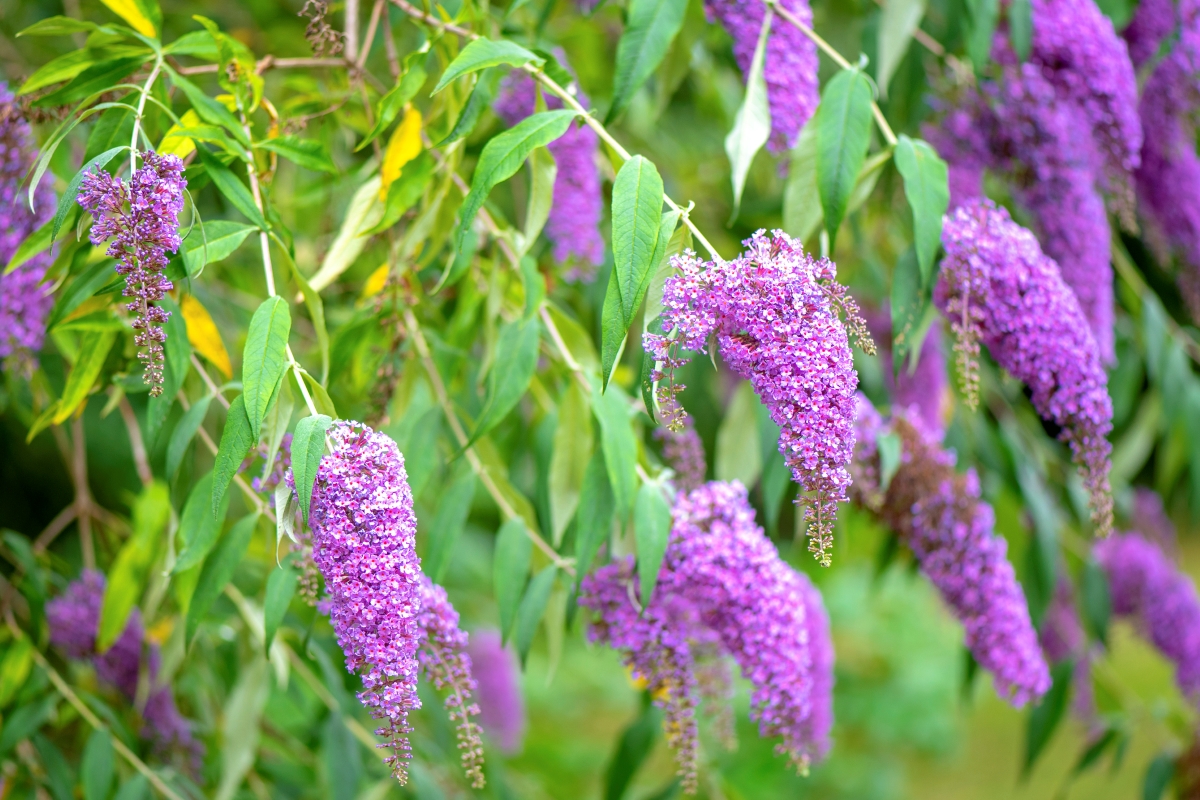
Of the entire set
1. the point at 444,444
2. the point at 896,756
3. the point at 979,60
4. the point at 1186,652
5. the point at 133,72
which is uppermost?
the point at 979,60

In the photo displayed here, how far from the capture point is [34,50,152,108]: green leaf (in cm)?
143

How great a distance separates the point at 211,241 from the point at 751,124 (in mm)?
795

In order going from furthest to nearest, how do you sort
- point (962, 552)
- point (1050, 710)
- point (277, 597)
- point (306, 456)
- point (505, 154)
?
point (1050, 710)
point (962, 552)
point (277, 597)
point (505, 154)
point (306, 456)

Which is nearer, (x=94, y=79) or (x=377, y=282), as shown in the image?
(x=94, y=79)

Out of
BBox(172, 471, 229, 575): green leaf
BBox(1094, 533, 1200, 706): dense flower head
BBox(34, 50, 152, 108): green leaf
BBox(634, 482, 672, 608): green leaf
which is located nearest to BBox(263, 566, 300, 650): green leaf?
BBox(172, 471, 229, 575): green leaf

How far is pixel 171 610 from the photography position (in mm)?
2385

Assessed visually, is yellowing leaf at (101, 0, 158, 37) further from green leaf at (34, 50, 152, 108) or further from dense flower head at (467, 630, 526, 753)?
dense flower head at (467, 630, 526, 753)

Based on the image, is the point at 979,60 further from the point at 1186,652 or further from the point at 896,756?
the point at 896,756

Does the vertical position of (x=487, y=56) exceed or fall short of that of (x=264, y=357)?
it exceeds it

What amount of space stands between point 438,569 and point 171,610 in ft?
3.68

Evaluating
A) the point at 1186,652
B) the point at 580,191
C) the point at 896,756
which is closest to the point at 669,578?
the point at 580,191

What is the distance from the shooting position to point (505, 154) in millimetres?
1238

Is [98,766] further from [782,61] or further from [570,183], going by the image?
[782,61]

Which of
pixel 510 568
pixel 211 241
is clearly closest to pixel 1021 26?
pixel 510 568
